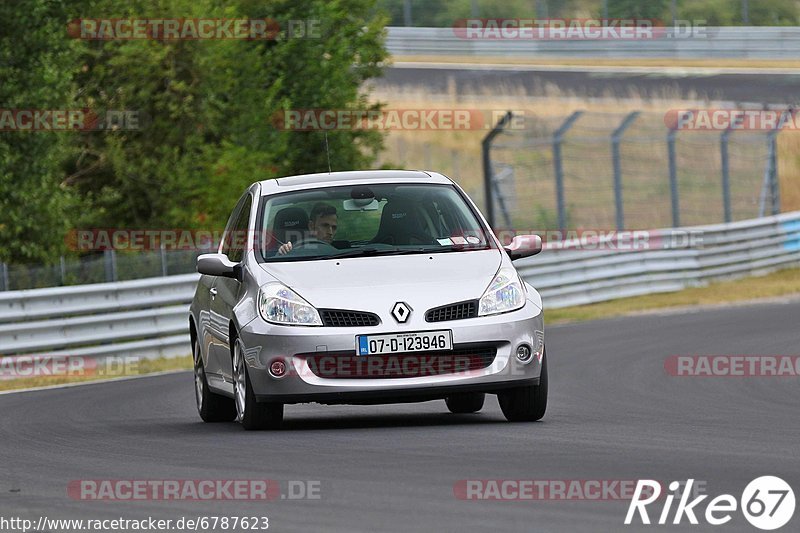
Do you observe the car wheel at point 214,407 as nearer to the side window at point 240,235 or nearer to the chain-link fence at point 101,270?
the side window at point 240,235

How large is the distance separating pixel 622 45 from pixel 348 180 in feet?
142

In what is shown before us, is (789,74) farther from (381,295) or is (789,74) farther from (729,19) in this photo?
(381,295)

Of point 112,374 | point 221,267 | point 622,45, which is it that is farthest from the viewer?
point 622,45

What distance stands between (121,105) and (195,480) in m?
22.1

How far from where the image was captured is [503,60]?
5619cm

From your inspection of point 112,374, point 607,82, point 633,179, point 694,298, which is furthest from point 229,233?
point 607,82

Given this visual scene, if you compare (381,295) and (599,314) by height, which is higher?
(381,295)

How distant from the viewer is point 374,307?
9.82 m

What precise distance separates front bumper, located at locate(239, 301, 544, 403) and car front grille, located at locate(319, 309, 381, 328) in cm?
4

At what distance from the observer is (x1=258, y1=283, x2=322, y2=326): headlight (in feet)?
32.6

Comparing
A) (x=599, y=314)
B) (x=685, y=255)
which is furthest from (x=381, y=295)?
(x=685, y=255)

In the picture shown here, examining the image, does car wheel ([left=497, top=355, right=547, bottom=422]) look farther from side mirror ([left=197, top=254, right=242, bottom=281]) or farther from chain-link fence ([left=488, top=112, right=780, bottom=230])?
chain-link fence ([left=488, top=112, right=780, bottom=230])

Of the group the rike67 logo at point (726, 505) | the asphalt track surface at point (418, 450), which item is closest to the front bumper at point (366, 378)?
the asphalt track surface at point (418, 450)

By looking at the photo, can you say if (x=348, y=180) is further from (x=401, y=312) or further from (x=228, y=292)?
(x=401, y=312)
